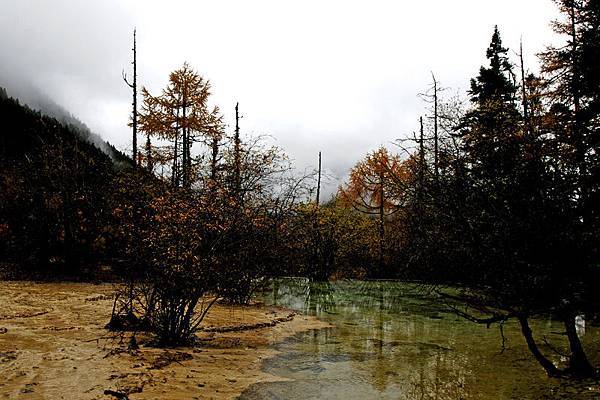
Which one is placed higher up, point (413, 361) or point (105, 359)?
point (105, 359)

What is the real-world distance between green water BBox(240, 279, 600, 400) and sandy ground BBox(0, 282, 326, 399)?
524 mm

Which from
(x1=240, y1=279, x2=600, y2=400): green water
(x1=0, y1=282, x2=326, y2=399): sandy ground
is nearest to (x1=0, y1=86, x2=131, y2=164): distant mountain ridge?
(x1=0, y1=282, x2=326, y2=399): sandy ground

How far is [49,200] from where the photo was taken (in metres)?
17.4

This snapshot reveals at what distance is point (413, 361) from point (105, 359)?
4.96m

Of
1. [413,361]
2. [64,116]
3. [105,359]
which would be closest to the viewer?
[105,359]

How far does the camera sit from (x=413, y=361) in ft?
25.9

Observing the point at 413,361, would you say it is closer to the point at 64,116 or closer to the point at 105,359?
the point at 105,359

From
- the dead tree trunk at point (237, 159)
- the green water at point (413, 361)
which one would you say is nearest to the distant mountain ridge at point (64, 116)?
the dead tree trunk at point (237, 159)

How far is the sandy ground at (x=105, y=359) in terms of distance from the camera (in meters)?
5.27

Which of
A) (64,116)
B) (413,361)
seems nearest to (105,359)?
(413,361)

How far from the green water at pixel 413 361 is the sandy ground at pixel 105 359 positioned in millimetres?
524

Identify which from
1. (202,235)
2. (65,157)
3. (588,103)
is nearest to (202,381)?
(202,235)

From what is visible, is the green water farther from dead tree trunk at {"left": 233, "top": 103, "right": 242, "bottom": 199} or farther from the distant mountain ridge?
the distant mountain ridge

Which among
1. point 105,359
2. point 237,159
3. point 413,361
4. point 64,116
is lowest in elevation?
point 413,361
